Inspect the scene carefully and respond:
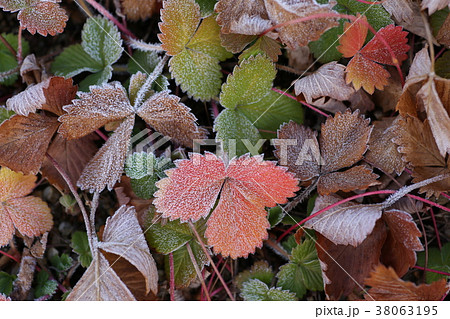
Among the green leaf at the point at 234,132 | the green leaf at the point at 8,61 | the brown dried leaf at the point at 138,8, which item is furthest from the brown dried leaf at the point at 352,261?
the green leaf at the point at 8,61

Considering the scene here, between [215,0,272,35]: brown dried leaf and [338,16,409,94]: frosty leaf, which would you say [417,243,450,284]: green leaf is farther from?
[215,0,272,35]: brown dried leaf

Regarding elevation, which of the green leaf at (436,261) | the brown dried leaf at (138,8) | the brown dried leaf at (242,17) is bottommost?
the green leaf at (436,261)

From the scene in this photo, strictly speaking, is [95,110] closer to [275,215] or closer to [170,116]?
[170,116]

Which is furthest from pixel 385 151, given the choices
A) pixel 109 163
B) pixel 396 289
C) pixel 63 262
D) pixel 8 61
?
pixel 8 61

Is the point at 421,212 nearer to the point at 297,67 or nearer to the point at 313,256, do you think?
the point at 313,256

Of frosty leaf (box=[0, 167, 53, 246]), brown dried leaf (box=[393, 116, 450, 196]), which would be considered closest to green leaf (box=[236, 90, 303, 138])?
brown dried leaf (box=[393, 116, 450, 196])

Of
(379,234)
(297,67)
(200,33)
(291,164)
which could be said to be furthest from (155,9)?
(379,234)

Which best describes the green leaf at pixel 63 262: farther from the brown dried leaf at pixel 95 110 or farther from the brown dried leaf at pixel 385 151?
the brown dried leaf at pixel 385 151

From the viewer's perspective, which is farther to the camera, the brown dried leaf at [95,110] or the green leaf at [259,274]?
the green leaf at [259,274]
